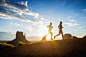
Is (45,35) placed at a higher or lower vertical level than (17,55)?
higher

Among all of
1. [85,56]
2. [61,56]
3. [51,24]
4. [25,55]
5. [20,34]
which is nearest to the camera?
[85,56]

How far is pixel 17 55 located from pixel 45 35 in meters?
5.47

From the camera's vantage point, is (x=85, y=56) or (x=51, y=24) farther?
(x=51, y=24)

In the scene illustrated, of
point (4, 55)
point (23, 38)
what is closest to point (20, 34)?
point (23, 38)

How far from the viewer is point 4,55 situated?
963cm

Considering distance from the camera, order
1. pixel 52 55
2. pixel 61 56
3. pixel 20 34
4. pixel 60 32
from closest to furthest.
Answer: pixel 61 56 → pixel 52 55 → pixel 60 32 → pixel 20 34

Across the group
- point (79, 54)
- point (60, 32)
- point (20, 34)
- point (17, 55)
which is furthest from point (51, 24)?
point (20, 34)

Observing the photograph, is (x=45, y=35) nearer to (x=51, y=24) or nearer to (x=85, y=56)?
(x=51, y=24)

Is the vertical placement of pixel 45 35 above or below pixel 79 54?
above

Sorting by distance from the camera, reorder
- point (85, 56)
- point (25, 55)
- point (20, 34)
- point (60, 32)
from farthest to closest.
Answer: point (20, 34) → point (60, 32) → point (25, 55) → point (85, 56)

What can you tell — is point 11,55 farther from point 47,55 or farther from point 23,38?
point 23,38

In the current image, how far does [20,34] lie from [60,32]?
53649 mm

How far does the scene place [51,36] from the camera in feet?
38.4

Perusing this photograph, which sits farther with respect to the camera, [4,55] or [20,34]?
[20,34]
